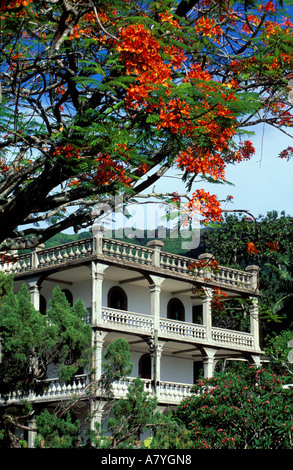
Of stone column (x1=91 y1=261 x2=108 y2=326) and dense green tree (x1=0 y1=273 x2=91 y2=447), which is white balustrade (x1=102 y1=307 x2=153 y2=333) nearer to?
stone column (x1=91 y1=261 x2=108 y2=326)

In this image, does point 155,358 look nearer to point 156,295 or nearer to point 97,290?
point 156,295

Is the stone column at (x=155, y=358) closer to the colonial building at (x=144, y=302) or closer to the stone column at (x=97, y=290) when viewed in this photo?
the colonial building at (x=144, y=302)

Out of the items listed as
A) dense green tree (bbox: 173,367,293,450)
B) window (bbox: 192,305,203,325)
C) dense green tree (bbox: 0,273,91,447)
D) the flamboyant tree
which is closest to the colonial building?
window (bbox: 192,305,203,325)

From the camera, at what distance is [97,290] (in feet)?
92.8

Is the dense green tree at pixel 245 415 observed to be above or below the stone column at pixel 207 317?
below

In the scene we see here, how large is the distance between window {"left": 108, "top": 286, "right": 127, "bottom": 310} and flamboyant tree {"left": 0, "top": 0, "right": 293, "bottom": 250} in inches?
831

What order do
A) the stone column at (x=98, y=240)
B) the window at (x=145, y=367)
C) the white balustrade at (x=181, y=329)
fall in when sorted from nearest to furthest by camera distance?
the stone column at (x=98, y=240)
the white balustrade at (x=181, y=329)
the window at (x=145, y=367)

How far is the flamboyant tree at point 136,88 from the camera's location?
817 centimetres

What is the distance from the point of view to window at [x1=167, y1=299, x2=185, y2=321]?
33.6m

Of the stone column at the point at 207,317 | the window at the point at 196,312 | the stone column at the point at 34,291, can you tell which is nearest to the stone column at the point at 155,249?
the stone column at the point at 207,317

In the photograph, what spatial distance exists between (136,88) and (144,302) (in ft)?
81.4

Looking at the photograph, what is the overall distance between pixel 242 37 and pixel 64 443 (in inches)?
328
